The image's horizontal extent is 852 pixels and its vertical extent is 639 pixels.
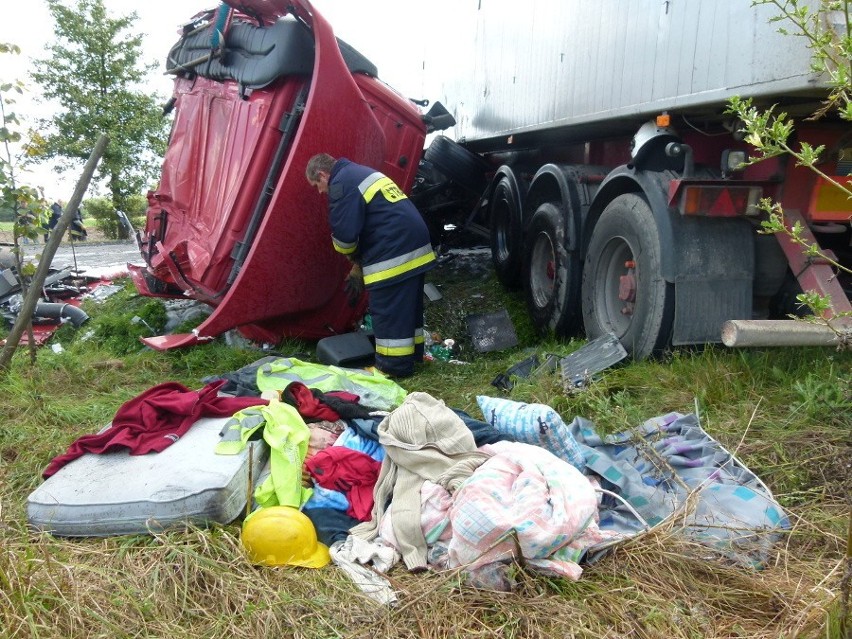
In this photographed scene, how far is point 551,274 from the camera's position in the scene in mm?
4883

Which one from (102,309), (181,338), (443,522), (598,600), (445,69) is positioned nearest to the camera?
(598,600)

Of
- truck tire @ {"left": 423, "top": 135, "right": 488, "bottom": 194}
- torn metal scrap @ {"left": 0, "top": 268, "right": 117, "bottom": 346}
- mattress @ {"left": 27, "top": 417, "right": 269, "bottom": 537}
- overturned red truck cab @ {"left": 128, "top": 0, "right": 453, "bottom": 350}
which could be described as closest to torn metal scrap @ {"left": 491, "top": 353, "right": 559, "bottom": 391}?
overturned red truck cab @ {"left": 128, "top": 0, "right": 453, "bottom": 350}

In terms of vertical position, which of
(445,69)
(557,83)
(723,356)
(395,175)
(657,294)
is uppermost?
(445,69)

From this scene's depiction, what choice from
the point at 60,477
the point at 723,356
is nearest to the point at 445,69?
the point at 723,356

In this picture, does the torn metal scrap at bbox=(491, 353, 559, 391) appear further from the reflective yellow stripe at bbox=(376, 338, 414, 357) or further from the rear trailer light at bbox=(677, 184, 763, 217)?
the rear trailer light at bbox=(677, 184, 763, 217)

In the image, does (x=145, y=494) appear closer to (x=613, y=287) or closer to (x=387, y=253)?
(x=387, y=253)

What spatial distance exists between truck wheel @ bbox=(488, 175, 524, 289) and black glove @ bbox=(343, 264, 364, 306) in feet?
4.81

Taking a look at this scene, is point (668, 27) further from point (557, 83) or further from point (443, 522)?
point (443, 522)

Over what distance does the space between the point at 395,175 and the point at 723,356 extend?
8.71 ft

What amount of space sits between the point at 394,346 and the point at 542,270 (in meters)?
1.47

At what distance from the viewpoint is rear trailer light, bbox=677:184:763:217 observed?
2.99 meters

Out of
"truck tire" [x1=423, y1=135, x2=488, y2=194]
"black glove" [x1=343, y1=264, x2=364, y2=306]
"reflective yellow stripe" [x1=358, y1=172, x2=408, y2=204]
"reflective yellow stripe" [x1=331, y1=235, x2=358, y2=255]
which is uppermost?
"truck tire" [x1=423, y1=135, x2=488, y2=194]

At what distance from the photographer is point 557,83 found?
436 centimetres

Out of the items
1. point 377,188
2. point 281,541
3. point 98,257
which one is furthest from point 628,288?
point 98,257
